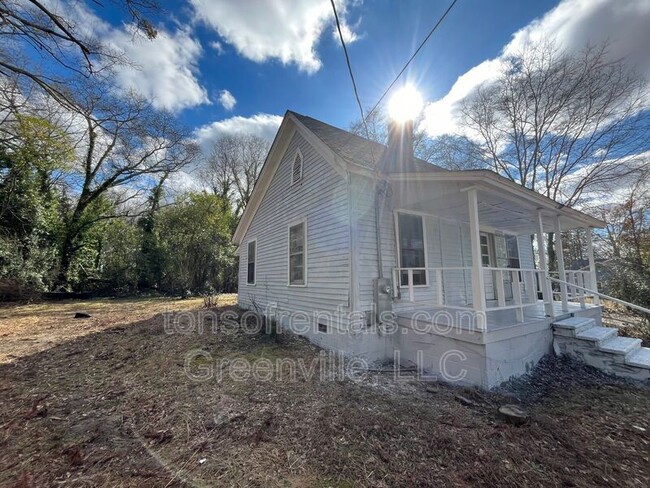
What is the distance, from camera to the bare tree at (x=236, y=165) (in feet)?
82.7

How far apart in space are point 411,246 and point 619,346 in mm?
3885

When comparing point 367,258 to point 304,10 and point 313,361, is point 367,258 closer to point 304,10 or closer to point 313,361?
point 313,361

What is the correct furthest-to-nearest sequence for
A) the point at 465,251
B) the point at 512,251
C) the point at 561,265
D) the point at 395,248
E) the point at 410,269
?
1. the point at 512,251
2. the point at 465,251
3. the point at 561,265
4. the point at 395,248
5. the point at 410,269

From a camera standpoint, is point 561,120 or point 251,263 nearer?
point 251,263

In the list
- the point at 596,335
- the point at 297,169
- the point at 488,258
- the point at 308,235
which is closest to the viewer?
the point at 596,335

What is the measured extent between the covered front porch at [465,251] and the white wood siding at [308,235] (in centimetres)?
119

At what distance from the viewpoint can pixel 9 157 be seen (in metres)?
11.5

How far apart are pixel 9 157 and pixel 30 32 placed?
893 cm

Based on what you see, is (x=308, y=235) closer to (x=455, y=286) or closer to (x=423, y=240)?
(x=423, y=240)

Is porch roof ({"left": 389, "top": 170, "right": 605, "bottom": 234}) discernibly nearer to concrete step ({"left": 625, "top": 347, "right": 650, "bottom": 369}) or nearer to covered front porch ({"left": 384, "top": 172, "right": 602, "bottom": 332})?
covered front porch ({"left": 384, "top": 172, "right": 602, "bottom": 332})

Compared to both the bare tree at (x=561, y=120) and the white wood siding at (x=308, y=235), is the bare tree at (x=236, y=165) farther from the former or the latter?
the bare tree at (x=561, y=120)

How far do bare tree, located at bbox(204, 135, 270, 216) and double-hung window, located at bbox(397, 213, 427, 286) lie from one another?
2146 centimetres

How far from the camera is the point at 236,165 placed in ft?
83.9

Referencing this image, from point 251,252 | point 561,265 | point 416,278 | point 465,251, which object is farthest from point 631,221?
point 251,252
